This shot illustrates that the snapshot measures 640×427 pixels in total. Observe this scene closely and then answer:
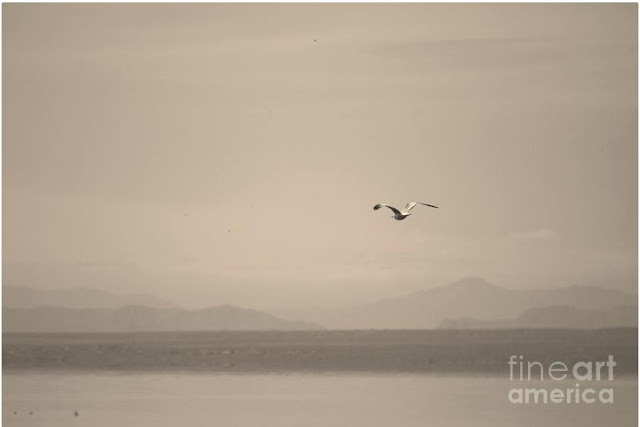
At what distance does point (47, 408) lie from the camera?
17.2 metres

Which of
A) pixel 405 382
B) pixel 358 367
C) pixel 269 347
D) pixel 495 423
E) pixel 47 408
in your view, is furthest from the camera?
pixel 269 347

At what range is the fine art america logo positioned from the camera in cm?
1727

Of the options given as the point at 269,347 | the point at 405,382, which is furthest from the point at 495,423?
the point at 269,347

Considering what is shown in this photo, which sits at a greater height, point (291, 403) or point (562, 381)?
point (562, 381)

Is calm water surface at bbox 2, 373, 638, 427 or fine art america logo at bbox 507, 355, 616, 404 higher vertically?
fine art america logo at bbox 507, 355, 616, 404

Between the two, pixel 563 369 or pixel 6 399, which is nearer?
pixel 6 399

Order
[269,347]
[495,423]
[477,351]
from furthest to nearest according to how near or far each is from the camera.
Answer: [269,347]
[477,351]
[495,423]

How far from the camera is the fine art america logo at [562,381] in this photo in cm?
1727

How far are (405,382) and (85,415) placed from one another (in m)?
Answer: 4.66

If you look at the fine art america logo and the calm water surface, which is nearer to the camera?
the calm water surface

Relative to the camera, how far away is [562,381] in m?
18.5

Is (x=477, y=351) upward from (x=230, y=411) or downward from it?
upward

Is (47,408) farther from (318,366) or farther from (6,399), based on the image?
(318,366)

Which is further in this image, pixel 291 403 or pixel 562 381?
pixel 562 381
